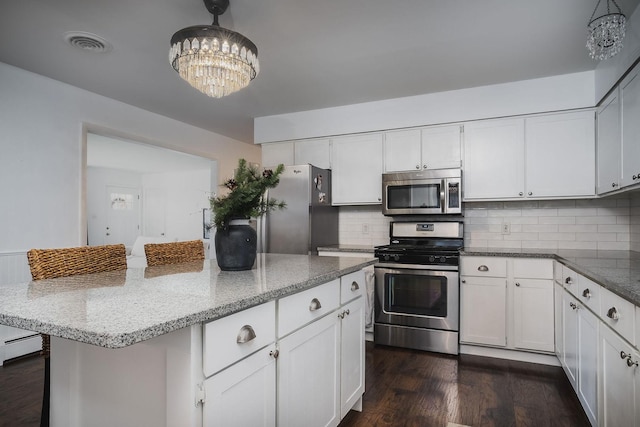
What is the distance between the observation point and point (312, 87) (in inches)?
134

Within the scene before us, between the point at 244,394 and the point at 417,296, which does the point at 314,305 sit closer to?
the point at 244,394

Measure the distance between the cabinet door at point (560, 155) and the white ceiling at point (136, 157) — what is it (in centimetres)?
464

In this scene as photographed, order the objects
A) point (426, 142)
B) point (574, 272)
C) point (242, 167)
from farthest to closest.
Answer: point (426, 142), point (574, 272), point (242, 167)

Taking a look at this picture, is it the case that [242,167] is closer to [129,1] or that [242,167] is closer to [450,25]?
[129,1]

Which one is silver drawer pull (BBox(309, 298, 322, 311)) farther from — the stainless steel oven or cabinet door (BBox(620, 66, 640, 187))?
cabinet door (BBox(620, 66, 640, 187))

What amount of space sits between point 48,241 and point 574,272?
4114mm

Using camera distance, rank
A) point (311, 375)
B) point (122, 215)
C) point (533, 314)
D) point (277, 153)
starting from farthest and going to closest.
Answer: point (122, 215)
point (277, 153)
point (533, 314)
point (311, 375)

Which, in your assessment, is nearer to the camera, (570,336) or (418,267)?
(570,336)

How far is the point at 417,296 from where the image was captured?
3.32 m

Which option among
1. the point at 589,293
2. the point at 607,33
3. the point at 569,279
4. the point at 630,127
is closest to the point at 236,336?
the point at 589,293

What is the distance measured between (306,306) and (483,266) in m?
2.15

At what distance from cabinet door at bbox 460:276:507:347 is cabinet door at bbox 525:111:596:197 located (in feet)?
3.06

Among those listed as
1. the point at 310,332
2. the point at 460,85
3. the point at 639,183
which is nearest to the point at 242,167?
the point at 310,332

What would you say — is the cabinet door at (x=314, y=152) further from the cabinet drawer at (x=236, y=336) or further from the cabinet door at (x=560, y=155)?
the cabinet drawer at (x=236, y=336)
